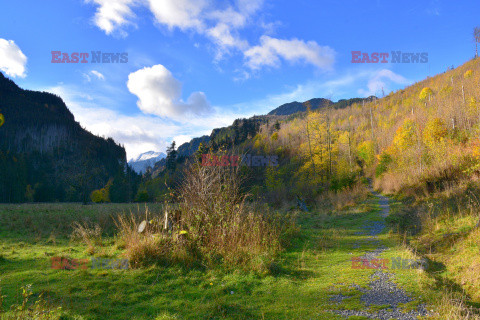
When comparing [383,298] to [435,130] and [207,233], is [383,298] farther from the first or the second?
[435,130]

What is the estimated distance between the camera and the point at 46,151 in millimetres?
117438

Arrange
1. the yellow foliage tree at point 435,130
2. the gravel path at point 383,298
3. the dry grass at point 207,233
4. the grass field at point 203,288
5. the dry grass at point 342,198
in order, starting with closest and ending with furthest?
the gravel path at point 383,298 → the grass field at point 203,288 → the dry grass at point 207,233 → the dry grass at point 342,198 → the yellow foliage tree at point 435,130

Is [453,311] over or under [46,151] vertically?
under

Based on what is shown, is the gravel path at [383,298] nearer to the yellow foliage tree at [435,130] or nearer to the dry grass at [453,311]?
the dry grass at [453,311]

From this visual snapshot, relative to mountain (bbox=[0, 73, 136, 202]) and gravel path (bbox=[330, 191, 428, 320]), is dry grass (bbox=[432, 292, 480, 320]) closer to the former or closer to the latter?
gravel path (bbox=[330, 191, 428, 320])

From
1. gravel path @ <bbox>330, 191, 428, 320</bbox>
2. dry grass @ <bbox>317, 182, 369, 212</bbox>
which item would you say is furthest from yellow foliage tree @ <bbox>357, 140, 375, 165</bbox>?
gravel path @ <bbox>330, 191, 428, 320</bbox>

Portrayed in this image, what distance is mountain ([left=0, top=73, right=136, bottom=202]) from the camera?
62750 millimetres

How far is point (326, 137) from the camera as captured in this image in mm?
31141

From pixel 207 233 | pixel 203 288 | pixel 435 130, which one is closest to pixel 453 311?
pixel 203 288

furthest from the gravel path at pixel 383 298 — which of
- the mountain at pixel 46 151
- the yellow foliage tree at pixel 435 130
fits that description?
the mountain at pixel 46 151

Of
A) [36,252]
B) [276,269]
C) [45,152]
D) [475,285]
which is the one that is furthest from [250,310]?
[45,152]

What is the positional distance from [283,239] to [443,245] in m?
4.56

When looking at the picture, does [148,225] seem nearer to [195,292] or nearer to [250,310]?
[195,292]

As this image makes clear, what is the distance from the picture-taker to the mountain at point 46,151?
6275 centimetres
